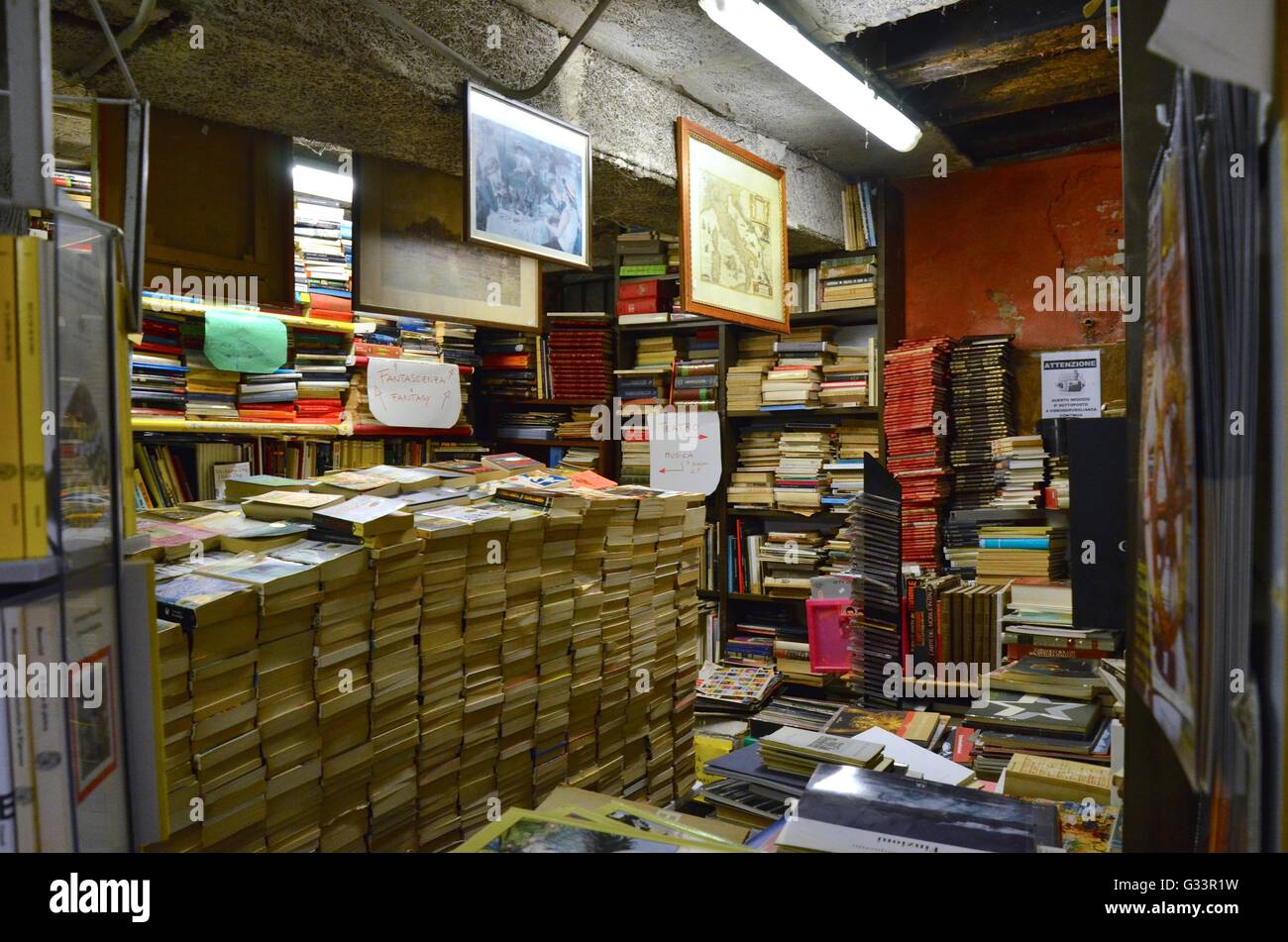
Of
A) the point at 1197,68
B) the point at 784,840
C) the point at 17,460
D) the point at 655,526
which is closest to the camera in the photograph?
the point at 1197,68

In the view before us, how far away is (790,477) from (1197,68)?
182 inches

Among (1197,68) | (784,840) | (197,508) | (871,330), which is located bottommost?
(784,840)

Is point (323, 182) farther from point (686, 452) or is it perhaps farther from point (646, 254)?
point (686, 452)

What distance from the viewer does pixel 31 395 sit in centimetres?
79

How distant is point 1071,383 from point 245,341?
14.1 ft

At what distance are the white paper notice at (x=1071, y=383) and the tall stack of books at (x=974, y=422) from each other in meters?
0.19

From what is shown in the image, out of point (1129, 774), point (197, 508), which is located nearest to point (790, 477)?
point (197, 508)

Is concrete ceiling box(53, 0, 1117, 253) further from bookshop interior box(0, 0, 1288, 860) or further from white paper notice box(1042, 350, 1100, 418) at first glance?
white paper notice box(1042, 350, 1100, 418)

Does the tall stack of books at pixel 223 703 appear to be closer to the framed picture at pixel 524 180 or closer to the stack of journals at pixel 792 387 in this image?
the framed picture at pixel 524 180

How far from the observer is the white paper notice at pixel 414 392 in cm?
494

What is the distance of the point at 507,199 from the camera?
2775 mm

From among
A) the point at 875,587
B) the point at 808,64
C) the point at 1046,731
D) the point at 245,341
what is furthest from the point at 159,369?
the point at 1046,731
